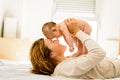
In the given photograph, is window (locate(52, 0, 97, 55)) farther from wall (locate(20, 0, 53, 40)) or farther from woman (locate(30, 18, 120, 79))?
woman (locate(30, 18, 120, 79))

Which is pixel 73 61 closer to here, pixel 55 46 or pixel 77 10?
pixel 55 46

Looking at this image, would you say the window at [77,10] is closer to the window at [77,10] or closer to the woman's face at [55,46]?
the window at [77,10]

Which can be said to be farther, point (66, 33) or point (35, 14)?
point (35, 14)

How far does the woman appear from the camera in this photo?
1.21 metres

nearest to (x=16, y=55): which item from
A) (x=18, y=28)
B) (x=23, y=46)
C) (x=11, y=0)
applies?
(x=23, y=46)

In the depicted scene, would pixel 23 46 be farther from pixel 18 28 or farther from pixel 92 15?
pixel 92 15

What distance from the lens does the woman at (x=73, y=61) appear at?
121cm

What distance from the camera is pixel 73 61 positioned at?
1249 millimetres

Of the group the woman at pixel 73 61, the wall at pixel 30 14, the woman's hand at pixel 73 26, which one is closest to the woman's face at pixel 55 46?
the woman at pixel 73 61

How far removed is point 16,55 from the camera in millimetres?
3430

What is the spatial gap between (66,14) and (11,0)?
897 mm

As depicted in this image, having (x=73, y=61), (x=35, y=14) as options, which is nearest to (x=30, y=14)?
(x=35, y=14)

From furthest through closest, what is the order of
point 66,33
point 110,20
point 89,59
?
point 110,20 → point 66,33 → point 89,59

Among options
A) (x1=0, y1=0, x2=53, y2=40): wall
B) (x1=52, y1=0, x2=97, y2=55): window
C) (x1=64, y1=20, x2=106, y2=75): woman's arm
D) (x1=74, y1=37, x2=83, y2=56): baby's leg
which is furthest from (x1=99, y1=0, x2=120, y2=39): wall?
(x1=64, y1=20, x2=106, y2=75): woman's arm
